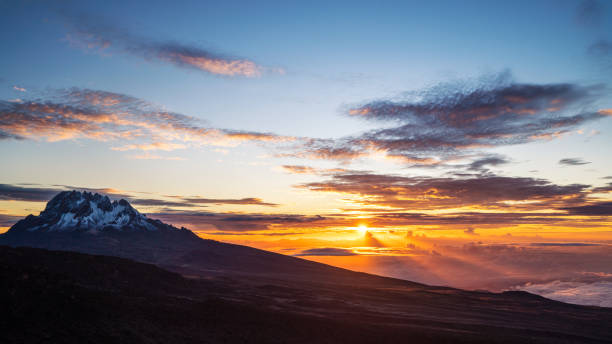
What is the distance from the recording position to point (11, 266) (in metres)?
49.8

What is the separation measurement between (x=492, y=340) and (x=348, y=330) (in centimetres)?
2218

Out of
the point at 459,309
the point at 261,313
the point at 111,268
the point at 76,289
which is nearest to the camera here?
the point at 76,289

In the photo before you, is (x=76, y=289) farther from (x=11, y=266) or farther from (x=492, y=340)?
(x=492, y=340)

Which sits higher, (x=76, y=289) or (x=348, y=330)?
(x=76, y=289)

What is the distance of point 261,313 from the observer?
61875 mm

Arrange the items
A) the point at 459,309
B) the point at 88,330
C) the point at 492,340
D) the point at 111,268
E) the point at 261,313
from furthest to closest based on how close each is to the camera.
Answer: the point at 459,309, the point at 111,268, the point at 261,313, the point at 492,340, the point at 88,330

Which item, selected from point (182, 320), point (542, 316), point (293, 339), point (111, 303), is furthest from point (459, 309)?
point (111, 303)

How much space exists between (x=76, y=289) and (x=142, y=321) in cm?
1082

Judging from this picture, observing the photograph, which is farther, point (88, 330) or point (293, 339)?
point (293, 339)

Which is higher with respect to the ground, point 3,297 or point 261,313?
point 3,297

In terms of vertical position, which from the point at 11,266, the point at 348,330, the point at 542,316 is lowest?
the point at 542,316

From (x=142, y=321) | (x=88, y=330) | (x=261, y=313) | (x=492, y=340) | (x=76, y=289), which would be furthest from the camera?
(x=261, y=313)

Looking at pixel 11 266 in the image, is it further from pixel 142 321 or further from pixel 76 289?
pixel 142 321

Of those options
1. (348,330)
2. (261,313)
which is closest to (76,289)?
(261,313)
